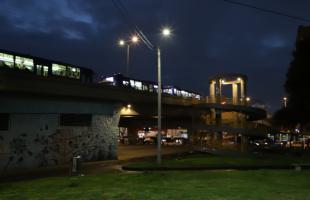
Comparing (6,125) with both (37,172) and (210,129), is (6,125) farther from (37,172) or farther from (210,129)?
(210,129)

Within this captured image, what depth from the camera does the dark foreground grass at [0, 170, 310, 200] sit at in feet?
45.8

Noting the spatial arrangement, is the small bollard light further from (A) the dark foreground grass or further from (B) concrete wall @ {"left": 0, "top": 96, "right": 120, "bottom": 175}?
(B) concrete wall @ {"left": 0, "top": 96, "right": 120, "bottom": 175}

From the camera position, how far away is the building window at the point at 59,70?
123ft

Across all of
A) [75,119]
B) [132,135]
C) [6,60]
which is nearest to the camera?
[6,60]

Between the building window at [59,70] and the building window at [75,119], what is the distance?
5394 millimetres

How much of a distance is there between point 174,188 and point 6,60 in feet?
70.6

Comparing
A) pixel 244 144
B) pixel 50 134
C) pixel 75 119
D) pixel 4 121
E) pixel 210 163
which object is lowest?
pixel 210 163

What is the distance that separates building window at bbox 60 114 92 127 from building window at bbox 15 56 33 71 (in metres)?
5.22

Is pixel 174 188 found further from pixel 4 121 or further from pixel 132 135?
pixel 132 135

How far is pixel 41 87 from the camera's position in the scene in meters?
29.0

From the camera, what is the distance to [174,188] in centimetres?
1606

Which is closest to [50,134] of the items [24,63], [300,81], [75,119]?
[75,119]

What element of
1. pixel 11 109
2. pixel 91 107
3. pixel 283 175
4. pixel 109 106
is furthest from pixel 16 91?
pixel 283 175

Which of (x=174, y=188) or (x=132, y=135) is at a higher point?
(x=132, y=135)
